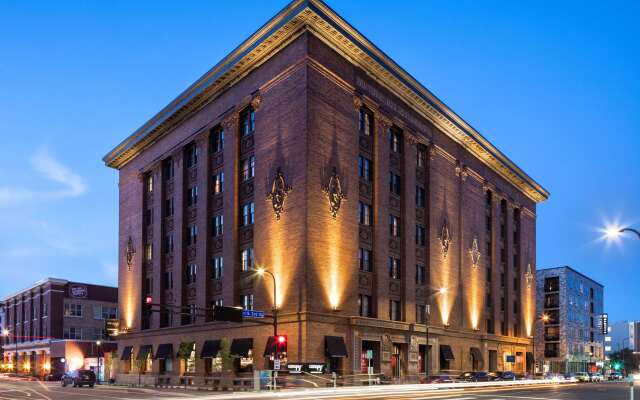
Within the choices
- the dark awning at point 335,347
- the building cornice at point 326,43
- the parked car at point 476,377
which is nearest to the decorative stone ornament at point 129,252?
the building cornice at point 326,43

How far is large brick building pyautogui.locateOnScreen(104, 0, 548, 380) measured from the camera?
1999 inches

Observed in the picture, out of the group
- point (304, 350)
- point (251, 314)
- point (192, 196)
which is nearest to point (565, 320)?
point (192, 196)

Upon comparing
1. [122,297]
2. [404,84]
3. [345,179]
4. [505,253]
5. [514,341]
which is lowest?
[514,341]

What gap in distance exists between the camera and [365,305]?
2169 inches

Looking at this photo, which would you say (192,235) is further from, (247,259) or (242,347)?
(242,347)

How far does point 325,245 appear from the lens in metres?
50.5

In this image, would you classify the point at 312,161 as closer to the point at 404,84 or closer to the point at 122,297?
the point at 404,84

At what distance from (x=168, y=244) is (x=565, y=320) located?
9722 cm

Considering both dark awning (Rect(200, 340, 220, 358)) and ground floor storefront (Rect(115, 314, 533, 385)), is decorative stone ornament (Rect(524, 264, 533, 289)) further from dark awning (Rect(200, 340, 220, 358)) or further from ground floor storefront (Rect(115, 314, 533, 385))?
dark awning (Rect(200, 340, 220, 358))

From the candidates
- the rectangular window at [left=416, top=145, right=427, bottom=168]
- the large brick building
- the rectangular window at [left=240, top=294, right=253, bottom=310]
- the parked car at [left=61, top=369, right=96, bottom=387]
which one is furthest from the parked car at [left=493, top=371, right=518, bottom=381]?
the parked car at [left=61, top=369, right=96, bottom=387]

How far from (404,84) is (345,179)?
13584mm

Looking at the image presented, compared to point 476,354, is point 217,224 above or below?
above

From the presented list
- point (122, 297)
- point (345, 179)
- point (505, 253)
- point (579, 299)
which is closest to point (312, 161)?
point (345, 179)

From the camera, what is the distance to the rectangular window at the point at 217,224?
60.1 meters
